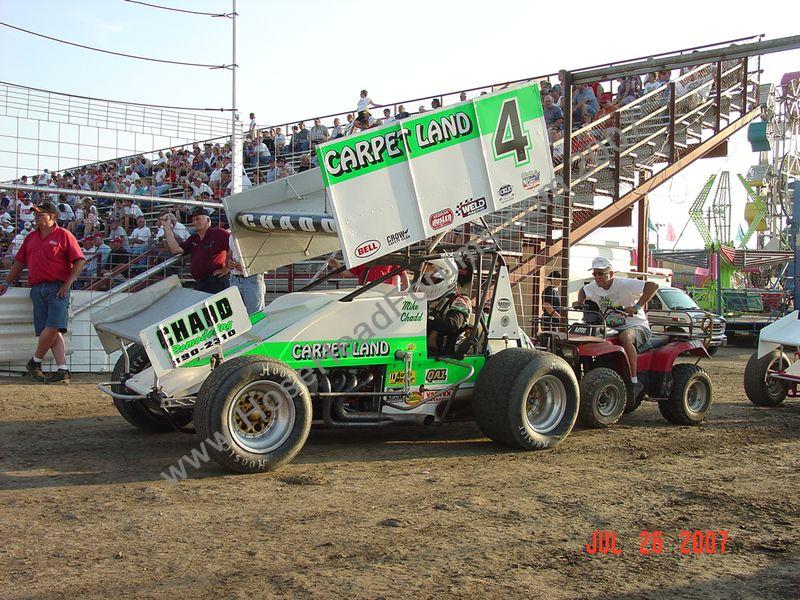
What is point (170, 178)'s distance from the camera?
18.9 metres

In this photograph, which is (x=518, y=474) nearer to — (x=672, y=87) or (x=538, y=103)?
(x=538, y=103)

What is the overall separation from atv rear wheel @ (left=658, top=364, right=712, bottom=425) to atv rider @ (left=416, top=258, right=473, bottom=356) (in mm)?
2586

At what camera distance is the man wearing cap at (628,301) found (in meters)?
8.15

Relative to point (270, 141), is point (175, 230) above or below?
below

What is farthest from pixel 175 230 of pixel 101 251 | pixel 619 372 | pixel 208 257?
pixel 619 372

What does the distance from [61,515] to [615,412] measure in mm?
5173

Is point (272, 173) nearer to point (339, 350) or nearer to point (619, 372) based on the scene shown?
point (619, 372)

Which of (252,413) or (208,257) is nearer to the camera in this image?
(252,413)

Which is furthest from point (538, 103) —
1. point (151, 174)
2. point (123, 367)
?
point (151, 174)

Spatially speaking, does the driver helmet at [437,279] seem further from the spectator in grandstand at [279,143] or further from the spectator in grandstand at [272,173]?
the spectator in grandstand at [279,143]

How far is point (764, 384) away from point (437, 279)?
4.95 meters

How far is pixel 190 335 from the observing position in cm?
585

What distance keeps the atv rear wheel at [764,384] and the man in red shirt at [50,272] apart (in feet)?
26.8

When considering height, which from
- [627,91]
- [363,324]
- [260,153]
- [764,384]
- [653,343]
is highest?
[627,91]
